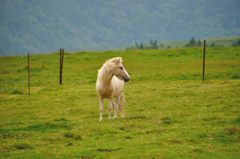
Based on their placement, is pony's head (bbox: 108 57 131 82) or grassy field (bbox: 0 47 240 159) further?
pony's head (bbox: 108 57 131 82)

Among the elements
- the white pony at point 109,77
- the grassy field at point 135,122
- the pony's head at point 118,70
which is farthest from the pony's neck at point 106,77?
the grassy field at point 135,122

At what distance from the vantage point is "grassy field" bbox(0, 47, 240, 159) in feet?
53.6

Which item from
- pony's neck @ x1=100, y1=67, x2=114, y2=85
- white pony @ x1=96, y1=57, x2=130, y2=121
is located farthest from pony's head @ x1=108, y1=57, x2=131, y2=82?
pony's neck @ x1=100, y1=67, x2=114, y2=85

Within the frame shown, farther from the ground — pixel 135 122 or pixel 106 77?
pixel 106 77

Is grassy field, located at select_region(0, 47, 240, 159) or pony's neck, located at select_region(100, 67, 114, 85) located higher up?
pony's neck, located at select_region(100, 67, 114, 85)

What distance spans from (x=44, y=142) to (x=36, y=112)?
351 inches

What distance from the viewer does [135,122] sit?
69.5 ft

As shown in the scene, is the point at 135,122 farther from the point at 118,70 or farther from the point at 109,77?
the point at 118,70

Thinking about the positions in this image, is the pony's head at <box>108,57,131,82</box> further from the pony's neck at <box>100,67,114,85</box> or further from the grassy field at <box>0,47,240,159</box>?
the grassy field at <box>0,47,240,159</box>

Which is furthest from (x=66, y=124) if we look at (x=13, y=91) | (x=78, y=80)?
(x=78, y=80)

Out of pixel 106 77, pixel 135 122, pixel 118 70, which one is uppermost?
pixel 118 70

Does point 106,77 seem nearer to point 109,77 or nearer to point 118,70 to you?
point 109,77

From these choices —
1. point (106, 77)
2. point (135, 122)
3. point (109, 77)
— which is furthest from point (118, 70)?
point (135, 122)

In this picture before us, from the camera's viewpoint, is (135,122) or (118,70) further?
(118,70)
